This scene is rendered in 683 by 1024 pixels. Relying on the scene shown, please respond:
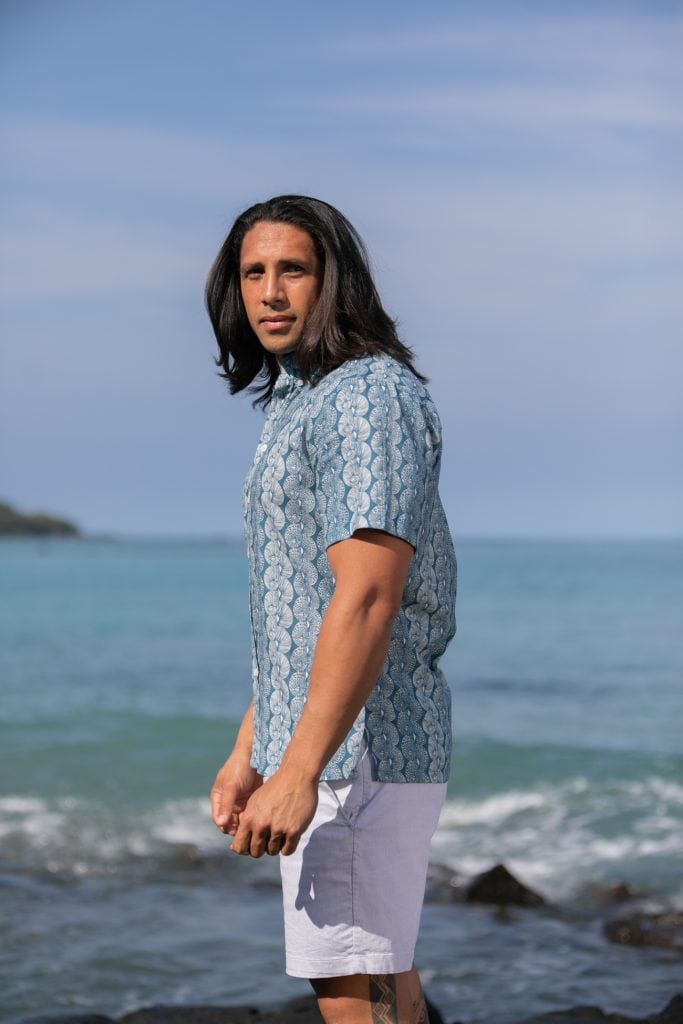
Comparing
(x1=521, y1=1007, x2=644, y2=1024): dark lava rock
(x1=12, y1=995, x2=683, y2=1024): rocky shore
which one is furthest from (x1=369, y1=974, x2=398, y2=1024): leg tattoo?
(x1=521, y1=1007, x2=644, y2=1024): dark lava rock

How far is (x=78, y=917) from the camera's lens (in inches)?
263

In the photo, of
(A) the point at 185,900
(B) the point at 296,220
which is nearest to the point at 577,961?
(A) the point at 185,900

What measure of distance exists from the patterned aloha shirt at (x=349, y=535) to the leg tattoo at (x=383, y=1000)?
1.10 feet

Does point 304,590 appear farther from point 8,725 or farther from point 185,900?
point 8,725

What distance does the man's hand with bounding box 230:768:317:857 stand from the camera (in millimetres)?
2104

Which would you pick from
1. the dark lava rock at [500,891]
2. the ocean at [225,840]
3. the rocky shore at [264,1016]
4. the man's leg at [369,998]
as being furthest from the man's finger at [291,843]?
the dark lava rock at [500,891]

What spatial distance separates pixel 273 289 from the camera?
95.2 inches

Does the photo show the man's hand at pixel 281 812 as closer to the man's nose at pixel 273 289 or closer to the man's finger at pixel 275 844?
the man's finger at pixel 275 844

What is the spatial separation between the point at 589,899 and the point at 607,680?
1547cm

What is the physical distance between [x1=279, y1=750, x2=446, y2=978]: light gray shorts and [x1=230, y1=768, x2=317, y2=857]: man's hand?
13 centimetres

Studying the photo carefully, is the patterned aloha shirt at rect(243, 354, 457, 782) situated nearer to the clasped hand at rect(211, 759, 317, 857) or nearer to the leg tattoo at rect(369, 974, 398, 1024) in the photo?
the clasped hand at rect(211, 759, 317, 857)

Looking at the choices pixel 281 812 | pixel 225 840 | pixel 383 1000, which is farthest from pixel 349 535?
pixel 225 840

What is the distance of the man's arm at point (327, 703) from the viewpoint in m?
2.10

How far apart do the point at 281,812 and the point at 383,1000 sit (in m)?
0.43
